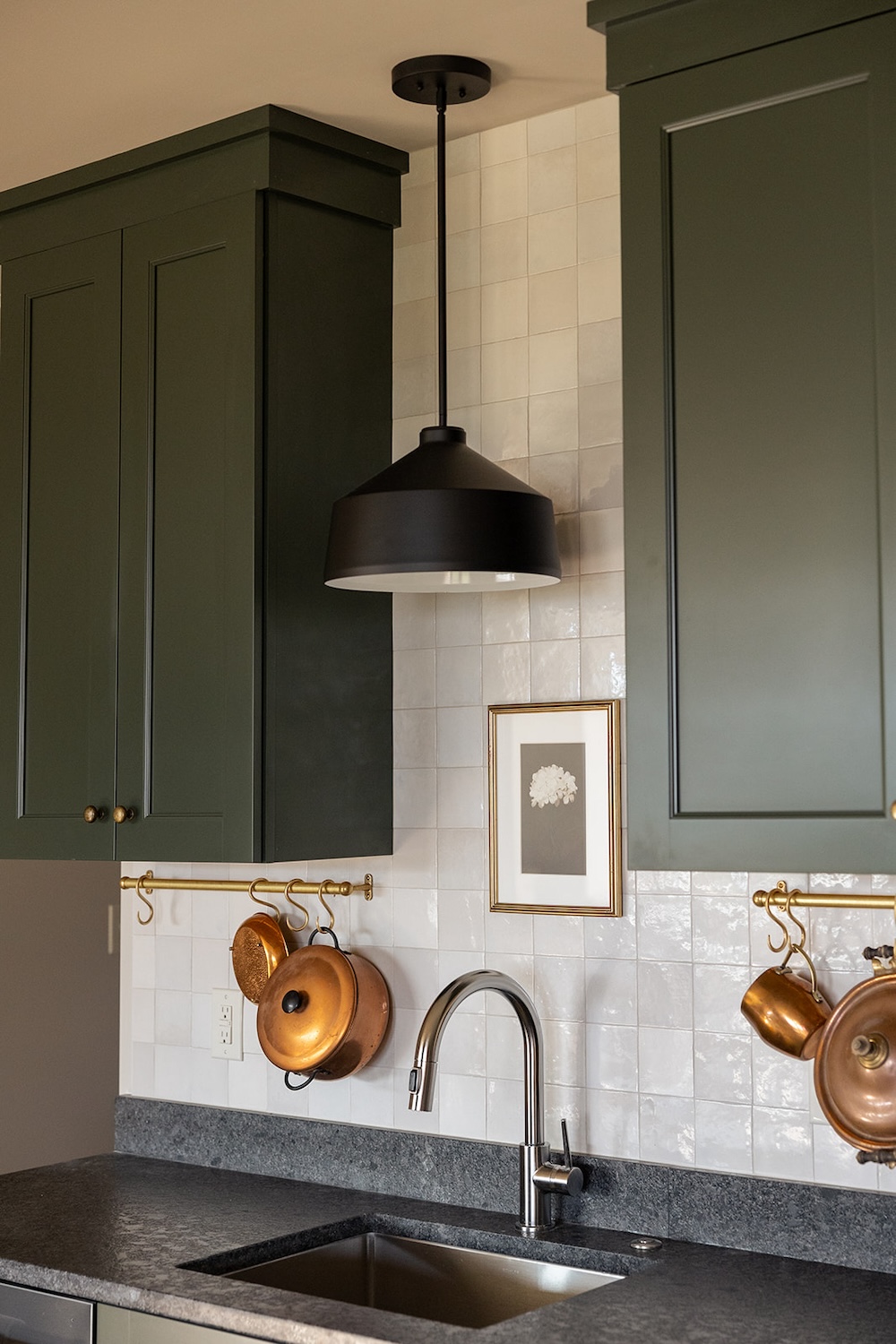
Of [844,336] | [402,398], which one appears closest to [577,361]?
[402,398]

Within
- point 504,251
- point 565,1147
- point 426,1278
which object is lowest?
point 426,1278

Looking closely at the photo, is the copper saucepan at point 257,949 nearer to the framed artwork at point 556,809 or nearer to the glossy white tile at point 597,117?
the framed artwork at point 556,809

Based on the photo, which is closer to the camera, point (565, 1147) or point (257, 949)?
point (565, 1147)

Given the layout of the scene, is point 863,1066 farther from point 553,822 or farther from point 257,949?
point 257,949

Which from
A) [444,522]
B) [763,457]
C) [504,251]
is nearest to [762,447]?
[763,457]

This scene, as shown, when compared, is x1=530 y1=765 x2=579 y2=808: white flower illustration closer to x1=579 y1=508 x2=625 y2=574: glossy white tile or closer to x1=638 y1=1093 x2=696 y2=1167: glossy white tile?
x1=579 y1=508 x2=625 y2=574: glossy white tile

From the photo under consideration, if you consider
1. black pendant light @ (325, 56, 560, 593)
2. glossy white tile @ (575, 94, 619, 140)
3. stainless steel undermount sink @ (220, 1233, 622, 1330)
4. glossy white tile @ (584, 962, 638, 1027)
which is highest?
glossy white tile @ (575, 94, 619, 140)

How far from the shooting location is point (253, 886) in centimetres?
262

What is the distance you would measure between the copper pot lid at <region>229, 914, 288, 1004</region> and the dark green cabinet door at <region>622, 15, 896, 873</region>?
0.94 m

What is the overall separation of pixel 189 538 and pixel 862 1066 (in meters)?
1.30

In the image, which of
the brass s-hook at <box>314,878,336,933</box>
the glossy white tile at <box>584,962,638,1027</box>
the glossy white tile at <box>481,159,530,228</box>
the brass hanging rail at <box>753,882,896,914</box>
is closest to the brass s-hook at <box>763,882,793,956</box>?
the brass hanging rail at <box>753,882,896,914</box>

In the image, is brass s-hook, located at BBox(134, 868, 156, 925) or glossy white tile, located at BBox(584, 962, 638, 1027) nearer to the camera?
glossy white tile, located at BBox(584, 962, 638, 1027)

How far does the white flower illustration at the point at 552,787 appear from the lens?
2.29m

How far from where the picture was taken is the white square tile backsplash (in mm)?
2104
